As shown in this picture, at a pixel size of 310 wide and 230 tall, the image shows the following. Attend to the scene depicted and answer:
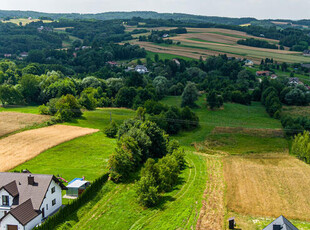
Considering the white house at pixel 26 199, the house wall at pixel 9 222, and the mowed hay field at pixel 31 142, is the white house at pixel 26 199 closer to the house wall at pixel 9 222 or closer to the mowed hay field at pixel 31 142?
the house wall at pixel 9 222

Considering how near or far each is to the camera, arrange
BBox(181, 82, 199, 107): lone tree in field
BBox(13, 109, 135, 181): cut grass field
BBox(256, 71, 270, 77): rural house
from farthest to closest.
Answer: BBox(256, 71, 270, 77): rural house → BBox(181, 82, 199, 107): lone tree in field → BBox(13, 109, 135, 181): cut grass field

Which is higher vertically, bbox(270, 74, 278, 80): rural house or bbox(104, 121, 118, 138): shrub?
bbox(270, 74, 278, 80): rural house

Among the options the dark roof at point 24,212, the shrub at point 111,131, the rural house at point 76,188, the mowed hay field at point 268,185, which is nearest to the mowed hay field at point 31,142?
the shrub at point 111,131

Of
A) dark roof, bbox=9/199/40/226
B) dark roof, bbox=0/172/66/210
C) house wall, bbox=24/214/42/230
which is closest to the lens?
dark roof, bbox=9/199/40/226

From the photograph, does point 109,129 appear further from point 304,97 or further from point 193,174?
point 304,97

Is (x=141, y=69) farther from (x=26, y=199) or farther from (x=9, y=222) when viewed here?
(x=9, y=222)

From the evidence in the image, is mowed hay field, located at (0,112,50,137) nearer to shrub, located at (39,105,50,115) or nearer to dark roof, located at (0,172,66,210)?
shrub, located at (39,105,50,115)

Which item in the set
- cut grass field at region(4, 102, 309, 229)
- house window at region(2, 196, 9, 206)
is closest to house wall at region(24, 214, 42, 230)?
cut grass field at region(4, 102, 309, 229)
